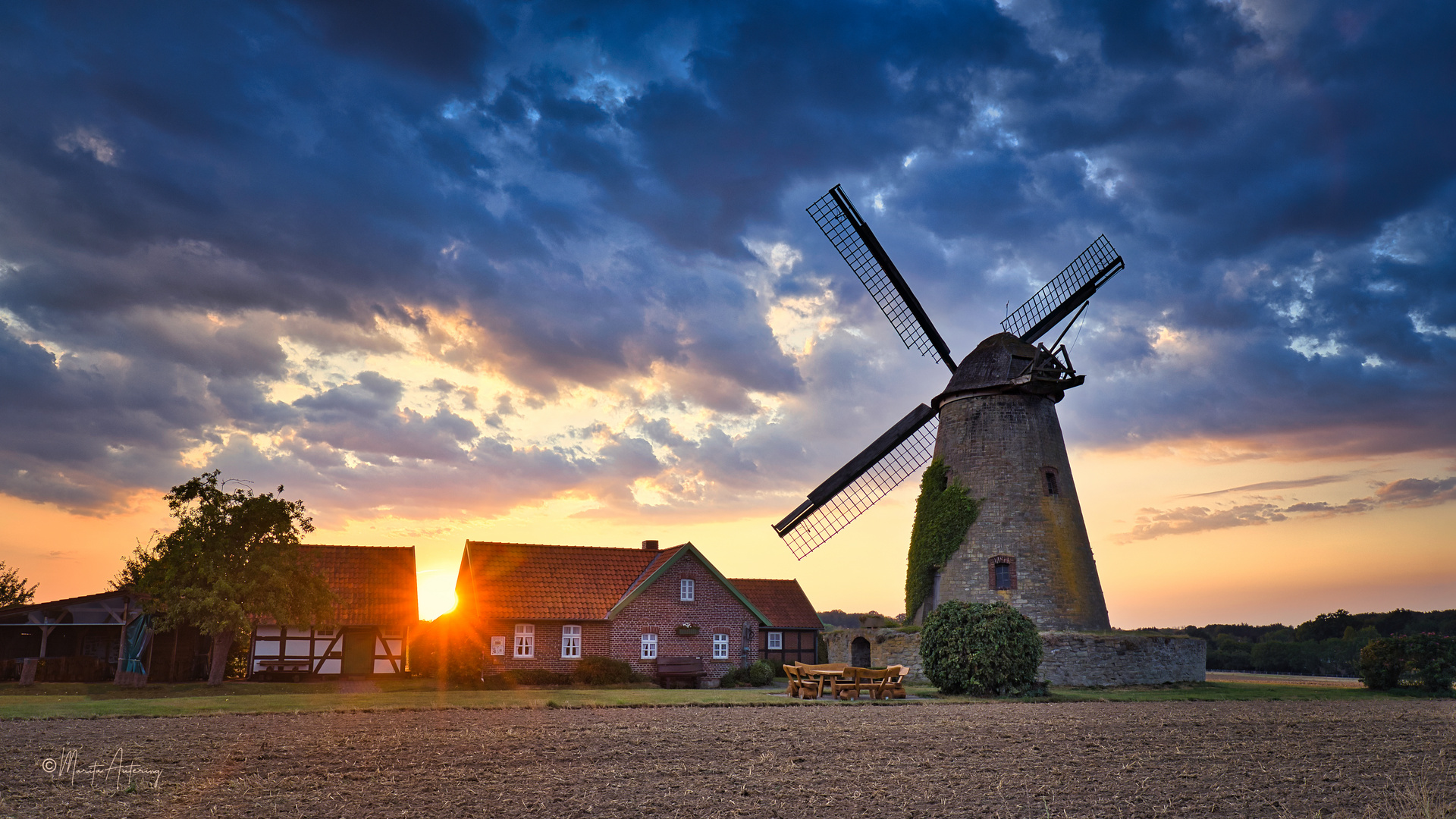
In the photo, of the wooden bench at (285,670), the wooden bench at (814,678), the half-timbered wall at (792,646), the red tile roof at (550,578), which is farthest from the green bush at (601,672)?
the half-timbered wall at (792,646)

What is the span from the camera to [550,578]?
110ft

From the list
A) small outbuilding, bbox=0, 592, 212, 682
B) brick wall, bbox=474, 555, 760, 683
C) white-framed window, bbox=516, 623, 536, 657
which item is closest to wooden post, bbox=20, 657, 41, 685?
small outbuilding, bbox=0, 592, 212, 682

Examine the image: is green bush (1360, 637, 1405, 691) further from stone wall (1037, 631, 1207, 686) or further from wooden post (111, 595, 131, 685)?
wooden post (111, 595, 131, 685)

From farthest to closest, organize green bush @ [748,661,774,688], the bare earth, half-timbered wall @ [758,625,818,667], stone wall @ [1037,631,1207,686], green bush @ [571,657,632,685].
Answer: half-timbered wall @ [758,625,818,667] < green bush @ [748,661,774,688] < green bush @ [571,657,632,685] < stone wall @ [1037,631,1207,686] < the bare earth

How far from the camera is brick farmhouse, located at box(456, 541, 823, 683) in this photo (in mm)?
31391

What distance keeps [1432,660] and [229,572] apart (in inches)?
1473

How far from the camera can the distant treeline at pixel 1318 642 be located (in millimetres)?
46781

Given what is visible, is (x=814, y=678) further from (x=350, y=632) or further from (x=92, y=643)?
(x=92, y=643)

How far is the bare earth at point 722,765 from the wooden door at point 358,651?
46.3 ft

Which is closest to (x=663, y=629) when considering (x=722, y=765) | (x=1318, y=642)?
(x=722, y=765)

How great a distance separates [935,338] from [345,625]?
912 inches

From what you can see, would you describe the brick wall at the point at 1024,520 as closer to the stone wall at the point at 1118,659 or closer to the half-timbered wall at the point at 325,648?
the stone wall at the point at 1118,659

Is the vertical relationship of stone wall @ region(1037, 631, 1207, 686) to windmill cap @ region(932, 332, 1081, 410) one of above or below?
below

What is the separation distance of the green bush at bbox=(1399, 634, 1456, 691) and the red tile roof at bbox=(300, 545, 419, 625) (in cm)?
3312
